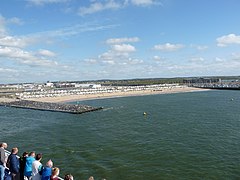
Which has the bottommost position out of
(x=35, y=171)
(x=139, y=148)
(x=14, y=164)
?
(x=139, y=148)

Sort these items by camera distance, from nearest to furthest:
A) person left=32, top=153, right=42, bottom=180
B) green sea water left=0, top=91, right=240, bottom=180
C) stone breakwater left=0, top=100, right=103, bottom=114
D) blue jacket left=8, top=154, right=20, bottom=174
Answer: person left=32, top=153, right=42, bottom=180, blue jacket left=8, top=154, right=20, bottom=174, green sea water left=0, top=91, right=240, bottom=180, stone breakwater left=0, top=100, right=103, bottom=114

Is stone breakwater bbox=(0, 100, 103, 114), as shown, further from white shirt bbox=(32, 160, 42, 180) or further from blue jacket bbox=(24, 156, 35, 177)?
white shirt bbox=(32, 160, 42, 180)

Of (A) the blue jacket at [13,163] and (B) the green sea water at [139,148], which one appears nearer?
(A) the blue jacket at [13,163]

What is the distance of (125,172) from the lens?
22266 millimetres

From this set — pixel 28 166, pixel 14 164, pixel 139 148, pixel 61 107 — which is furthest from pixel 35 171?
pixel 61 107

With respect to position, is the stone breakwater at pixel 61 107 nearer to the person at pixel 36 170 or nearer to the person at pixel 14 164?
the person at pixel 14 164

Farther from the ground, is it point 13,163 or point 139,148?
point 13,163

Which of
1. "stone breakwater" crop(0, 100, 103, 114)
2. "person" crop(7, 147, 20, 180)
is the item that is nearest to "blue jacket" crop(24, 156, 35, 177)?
"person" crop(7, 147, 20, 180)

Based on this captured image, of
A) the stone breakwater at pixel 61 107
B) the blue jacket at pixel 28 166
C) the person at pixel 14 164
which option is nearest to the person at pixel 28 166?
the blue jacket at pixel 28 166

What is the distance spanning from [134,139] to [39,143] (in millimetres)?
11448

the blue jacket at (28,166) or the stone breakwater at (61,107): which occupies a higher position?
the blue jacket at (28,166)

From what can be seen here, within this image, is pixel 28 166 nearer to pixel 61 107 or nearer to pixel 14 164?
pixel 14 164

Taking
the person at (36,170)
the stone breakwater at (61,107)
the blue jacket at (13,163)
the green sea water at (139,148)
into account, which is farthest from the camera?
the stone breakwater at (61,107)

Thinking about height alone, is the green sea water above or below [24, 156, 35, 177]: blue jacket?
below
